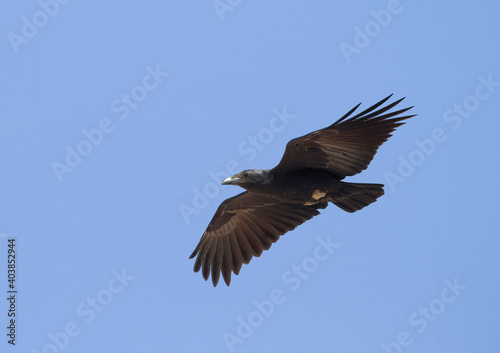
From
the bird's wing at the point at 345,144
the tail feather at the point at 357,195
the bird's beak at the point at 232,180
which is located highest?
the bird's beak at the point at 232,180

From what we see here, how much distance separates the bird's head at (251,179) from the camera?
46.5ft

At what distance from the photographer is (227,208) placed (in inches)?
645

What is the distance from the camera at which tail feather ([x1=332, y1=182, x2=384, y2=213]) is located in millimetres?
13648

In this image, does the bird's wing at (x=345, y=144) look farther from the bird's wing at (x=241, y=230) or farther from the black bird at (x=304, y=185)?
the bird's wing at (x=241, y=230)

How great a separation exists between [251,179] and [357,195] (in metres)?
1.98

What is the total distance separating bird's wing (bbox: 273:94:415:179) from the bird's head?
273mm

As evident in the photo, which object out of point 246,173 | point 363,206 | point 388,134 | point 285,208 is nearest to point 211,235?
point 285,208

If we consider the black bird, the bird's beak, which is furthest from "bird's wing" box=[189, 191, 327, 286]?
the bird's beak

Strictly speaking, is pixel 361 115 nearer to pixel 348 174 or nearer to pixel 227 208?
pixel 348 174

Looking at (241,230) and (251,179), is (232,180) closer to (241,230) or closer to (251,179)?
(251,179)

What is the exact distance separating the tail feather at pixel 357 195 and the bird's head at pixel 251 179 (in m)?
1.38

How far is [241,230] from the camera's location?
1645 centimetres

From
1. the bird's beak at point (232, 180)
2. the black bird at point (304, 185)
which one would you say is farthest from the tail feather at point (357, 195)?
the bird's beak at point (232, 180)

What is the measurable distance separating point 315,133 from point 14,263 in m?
6.97
